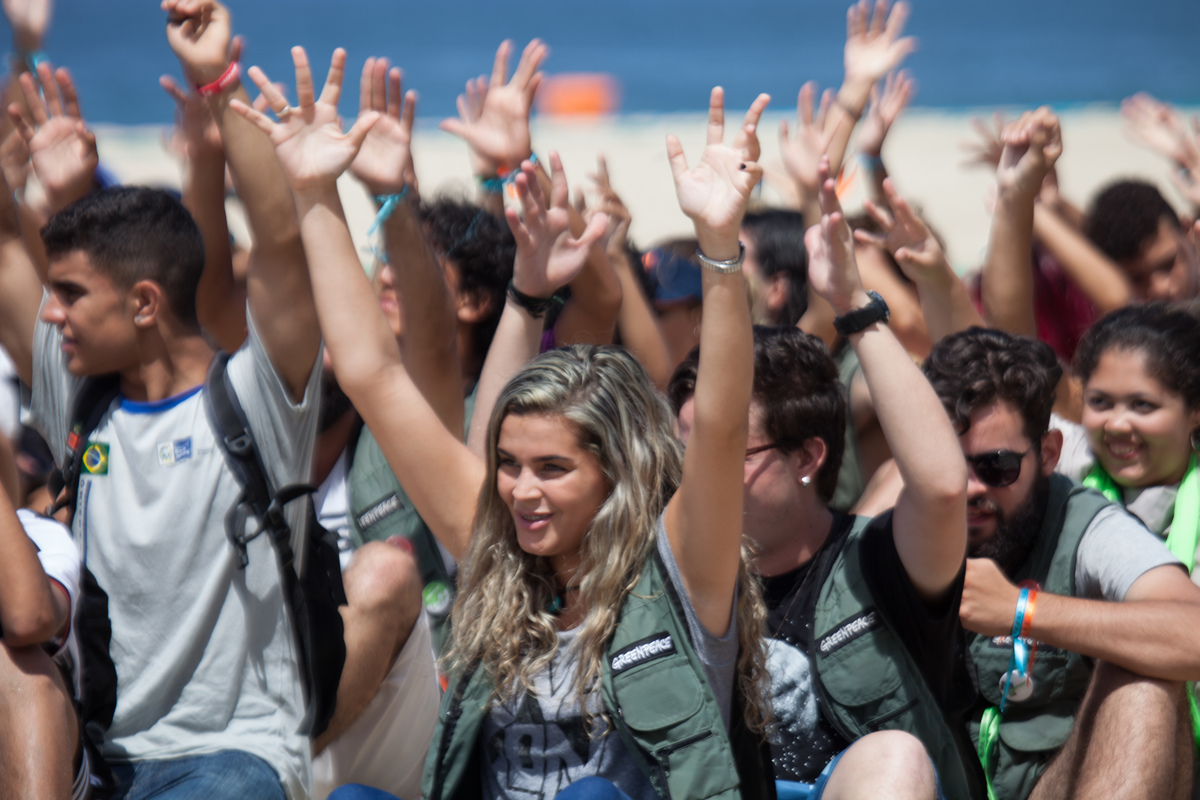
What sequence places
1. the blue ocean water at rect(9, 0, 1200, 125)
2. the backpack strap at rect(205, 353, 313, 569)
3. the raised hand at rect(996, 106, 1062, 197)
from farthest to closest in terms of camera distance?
1. the blue ocean water at rect(9, 0, 1200, 125)
2. the raised hand at rect(996, 106, 1062, 197)
3. the backpack strap at rect(205, 353, 313, 569)

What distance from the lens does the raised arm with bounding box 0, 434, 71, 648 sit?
7.38 ft

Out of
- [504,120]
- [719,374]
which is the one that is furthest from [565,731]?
[504,120]

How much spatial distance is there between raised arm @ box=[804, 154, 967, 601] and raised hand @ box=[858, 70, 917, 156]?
1.93 metres

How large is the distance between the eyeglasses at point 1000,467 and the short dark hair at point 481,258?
1.68m

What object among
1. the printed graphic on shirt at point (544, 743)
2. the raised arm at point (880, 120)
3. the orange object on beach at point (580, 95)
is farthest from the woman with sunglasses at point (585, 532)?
the orange object on beach at point (580, 95)

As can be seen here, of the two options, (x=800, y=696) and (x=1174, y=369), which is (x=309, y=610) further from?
(x=1174, y=369)

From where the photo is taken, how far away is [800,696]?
8.55 feet

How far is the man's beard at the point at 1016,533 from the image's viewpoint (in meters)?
2.84

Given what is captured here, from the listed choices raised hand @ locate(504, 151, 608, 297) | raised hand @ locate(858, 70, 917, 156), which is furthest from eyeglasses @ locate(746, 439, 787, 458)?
raised hand @ locate(858, 70, 917, 156)

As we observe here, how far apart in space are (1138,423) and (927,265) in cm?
71

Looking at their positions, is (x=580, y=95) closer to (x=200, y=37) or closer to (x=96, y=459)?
(x=200, y=37)

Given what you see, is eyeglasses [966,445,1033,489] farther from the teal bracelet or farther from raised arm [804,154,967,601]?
the teal bracelet

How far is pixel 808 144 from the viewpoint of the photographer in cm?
389

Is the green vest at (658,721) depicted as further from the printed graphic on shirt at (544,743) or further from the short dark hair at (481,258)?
the short dark hair at (481,258)
